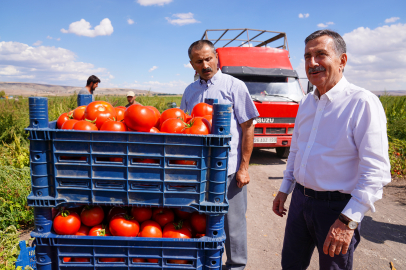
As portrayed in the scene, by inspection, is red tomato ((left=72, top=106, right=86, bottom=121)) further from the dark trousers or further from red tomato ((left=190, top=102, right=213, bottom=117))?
the dark trousers

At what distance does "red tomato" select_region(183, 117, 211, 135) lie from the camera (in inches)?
60.7

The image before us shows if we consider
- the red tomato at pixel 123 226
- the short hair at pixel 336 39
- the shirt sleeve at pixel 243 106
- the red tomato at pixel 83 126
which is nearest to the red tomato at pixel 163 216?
the red tomato at pixel 123 226

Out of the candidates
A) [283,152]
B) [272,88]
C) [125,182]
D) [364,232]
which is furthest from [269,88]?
[125,182]

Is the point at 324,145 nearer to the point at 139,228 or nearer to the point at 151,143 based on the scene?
the point at 151,143

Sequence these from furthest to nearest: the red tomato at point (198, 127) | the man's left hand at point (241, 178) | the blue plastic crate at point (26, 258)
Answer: the man's left hand at point (241, 178) → the blue plastic crate at point (26, 258) → the red tomato at point (198, 127)

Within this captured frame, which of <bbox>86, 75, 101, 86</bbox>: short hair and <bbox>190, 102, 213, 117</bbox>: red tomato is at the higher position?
<bbox>86, 75, 101, 86</bbox>: short hair

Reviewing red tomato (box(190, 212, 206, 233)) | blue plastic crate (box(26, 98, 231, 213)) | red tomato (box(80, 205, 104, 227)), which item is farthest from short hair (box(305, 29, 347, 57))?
red tomato (box(80, 205, 104, 227))

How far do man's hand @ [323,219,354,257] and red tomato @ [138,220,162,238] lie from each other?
1075 millimetres

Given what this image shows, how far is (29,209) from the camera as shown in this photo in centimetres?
380

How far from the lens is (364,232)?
395cm

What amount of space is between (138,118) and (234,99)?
1373mm

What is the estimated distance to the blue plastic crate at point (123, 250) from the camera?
1.49 m

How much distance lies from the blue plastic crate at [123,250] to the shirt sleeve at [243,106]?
1.44 metres

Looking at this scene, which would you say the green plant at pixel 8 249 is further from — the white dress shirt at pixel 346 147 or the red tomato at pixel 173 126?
the white dress shirt at pixel 346 147
